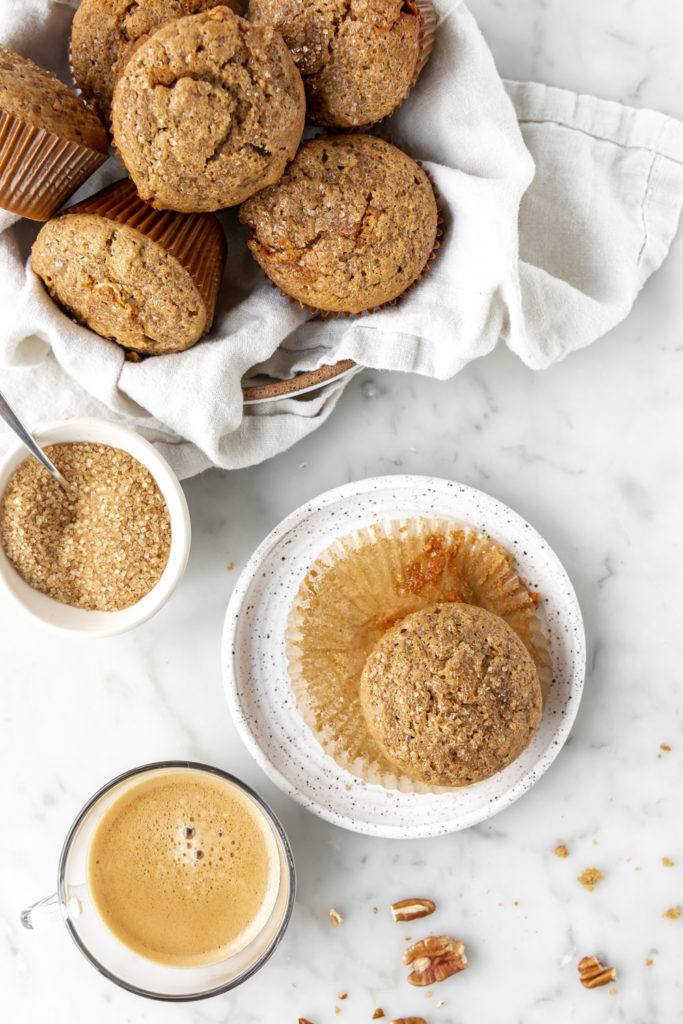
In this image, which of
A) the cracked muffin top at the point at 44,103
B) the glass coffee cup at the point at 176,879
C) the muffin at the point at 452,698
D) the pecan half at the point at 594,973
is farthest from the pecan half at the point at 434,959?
the cracked muffin top at the point at 44,103

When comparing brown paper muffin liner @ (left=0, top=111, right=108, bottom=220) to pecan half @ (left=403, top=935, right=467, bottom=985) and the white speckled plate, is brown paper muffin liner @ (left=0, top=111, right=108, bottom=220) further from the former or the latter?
pecan half @ (left=403, top=935, right=467, bottom=985)

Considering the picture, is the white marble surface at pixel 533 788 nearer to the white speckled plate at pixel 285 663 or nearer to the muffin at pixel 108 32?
the white speckled plate at pixel 285 663

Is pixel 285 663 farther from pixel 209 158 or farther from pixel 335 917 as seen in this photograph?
pixel 209 158

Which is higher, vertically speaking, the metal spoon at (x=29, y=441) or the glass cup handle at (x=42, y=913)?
the metal spoon at (x=29, y=441)

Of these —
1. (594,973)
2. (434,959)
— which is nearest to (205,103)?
(434,959)

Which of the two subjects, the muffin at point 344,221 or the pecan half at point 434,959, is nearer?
the muffin at point 344,221

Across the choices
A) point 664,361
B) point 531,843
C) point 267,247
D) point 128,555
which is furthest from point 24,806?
point 664,361
